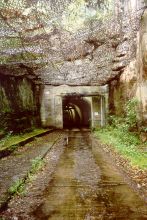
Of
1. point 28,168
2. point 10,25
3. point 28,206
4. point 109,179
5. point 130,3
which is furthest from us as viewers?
point 130,3

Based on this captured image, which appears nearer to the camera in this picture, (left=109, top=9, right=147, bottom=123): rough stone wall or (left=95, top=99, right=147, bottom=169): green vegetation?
(left=95, top=99, right=147, bottom=169): green vegetation

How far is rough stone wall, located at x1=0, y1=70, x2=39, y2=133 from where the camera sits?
1667 cm

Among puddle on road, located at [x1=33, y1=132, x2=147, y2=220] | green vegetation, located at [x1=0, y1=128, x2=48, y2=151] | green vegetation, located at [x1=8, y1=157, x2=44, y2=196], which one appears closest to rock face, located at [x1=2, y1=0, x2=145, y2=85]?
green vegetation, located at [x1=0, y1=128, x2=48, y2=151]

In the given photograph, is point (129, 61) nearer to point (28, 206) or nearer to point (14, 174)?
point (14, 174)

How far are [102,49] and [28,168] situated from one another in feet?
25.5

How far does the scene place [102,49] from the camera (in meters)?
15.0

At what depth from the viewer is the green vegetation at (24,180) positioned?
22.3ft

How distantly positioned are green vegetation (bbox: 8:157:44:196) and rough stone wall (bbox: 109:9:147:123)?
5310mm

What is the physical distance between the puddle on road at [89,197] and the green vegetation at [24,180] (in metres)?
0.60

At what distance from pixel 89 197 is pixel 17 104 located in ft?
44.2

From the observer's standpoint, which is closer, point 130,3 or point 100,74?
point 130,3

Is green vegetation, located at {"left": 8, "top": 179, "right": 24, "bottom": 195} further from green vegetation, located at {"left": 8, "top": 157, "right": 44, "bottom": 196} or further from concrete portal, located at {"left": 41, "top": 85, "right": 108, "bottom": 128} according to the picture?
concrete portal, located at {"left": 41, "top": 85, "right": 108, "bottom": 128}

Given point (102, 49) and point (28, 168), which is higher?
point (102, 49)

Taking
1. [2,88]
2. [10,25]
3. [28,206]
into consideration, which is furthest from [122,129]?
[28,206]
